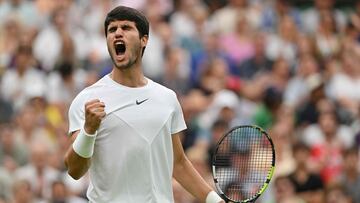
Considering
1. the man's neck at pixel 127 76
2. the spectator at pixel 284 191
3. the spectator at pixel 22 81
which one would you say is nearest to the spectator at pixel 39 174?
the spectator at pixel 22 81

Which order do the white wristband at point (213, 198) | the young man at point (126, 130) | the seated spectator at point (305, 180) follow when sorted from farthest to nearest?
the seated spectator at point (305, 180), the white wristband at point (213, 198), the young man at point (126, 130)

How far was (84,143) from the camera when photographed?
7547 millimetres

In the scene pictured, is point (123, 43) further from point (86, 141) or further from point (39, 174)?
point (39, 174)

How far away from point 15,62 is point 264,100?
10.2 ft

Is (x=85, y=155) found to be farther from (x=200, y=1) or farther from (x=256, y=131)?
(x=200, y=1)

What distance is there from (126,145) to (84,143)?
1.18 ft

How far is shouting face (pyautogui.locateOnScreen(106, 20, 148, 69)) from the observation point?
25.7ft

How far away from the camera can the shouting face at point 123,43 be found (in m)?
7.82

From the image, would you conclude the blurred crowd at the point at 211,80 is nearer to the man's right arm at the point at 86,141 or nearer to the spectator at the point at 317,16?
the spectator at the point at 317,16

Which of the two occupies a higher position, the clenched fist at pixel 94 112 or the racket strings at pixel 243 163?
the clenched fist at pixel 94 112

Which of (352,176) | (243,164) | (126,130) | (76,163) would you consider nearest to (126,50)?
(126,130)

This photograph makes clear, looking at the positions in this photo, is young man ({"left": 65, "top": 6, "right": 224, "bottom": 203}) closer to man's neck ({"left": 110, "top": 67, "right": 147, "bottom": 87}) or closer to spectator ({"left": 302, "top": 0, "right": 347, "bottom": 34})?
man's neck ({"left": 110, "top": 67, "right": 147, "bottom": 87})

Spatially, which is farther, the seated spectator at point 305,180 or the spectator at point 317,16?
the spectator at point 317,16

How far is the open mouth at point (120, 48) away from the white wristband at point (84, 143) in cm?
60
